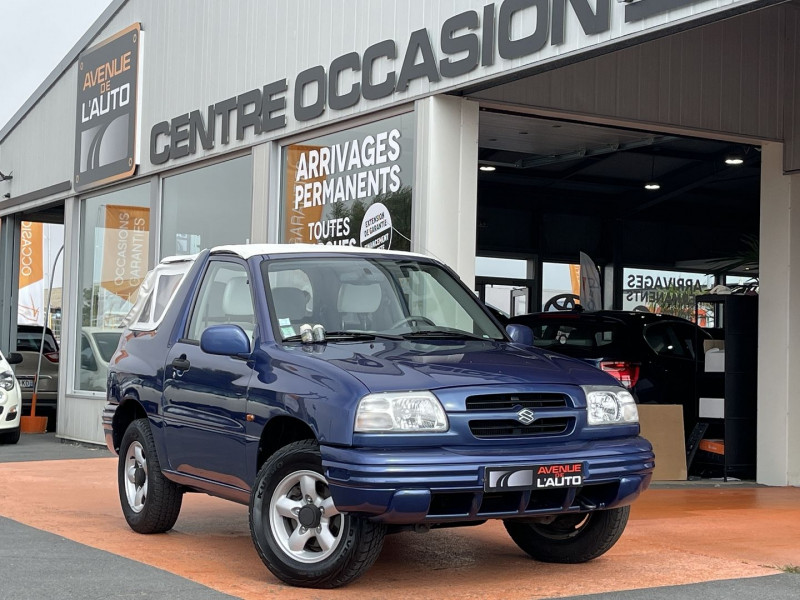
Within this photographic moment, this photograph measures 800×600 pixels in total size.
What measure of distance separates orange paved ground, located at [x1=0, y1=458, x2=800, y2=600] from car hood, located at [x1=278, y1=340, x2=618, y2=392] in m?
1.07

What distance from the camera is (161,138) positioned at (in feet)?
49.6

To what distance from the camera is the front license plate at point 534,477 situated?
562cm

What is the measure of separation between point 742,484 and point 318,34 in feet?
20.0

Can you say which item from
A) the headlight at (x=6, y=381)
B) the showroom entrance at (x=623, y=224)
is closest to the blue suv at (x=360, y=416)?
the headlight at (x=6, y=381)

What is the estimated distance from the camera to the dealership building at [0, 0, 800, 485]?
10.2 meters

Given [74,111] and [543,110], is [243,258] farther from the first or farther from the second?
[74,111]

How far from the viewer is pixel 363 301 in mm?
6922

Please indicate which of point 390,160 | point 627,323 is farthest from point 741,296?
point 390,160

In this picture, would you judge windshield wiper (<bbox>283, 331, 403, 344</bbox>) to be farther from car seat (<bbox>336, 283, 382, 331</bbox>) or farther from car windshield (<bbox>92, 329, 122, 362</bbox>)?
car windshield (<bbox>92, 329, 122, 362</bbox>)

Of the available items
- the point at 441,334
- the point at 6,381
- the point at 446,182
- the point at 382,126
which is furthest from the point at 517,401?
the point at 6,381

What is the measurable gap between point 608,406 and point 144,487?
324cm

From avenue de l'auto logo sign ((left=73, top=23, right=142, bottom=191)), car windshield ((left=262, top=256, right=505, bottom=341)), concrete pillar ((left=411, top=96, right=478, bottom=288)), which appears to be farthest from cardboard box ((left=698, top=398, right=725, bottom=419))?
avenue de l'auto logo sign ((left=73, top=23, right=142, bottom=191))

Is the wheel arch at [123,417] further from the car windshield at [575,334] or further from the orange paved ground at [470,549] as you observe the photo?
the car windshield at [575,334]

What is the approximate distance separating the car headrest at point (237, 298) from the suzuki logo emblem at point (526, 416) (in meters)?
1.85
